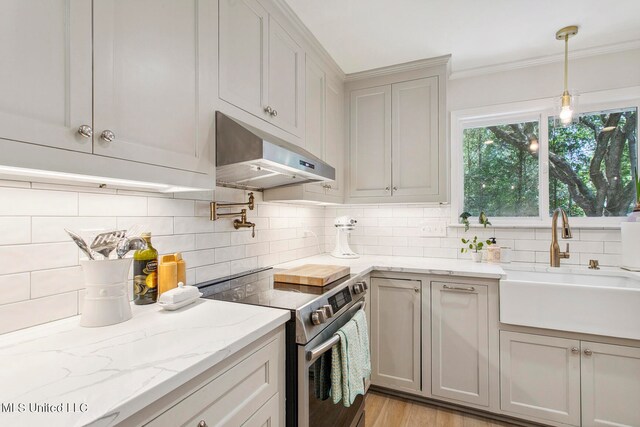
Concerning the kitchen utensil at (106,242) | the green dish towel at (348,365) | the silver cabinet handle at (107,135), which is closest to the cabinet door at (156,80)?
the silver cabinet handle at (107,135)

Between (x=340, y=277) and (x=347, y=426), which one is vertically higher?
(x=340, y=277)

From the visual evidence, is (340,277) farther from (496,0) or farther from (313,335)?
(496,0)

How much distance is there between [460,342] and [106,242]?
6.53 ft

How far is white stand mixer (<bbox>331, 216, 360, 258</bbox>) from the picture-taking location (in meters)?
2.50

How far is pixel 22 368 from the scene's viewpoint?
2.34 ft

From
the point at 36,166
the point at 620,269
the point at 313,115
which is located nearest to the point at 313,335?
the point at 36,166

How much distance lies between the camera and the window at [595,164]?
2.18m

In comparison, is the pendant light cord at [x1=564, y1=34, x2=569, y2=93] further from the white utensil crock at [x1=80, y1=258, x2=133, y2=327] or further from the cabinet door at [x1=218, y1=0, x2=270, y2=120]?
the white utensil crock at [x1=80, y1=258, x2=133, y2=327]

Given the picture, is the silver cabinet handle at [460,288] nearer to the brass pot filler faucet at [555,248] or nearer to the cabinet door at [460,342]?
the cabinet door at [460,342]

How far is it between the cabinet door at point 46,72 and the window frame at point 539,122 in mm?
2426

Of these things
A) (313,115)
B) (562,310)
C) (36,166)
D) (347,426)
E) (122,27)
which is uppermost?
(313,115)

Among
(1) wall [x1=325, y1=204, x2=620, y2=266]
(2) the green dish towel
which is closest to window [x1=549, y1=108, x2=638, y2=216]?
(1) wall [x1=325, y1=204, x2=620, y2=266]

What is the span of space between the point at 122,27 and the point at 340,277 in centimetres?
139

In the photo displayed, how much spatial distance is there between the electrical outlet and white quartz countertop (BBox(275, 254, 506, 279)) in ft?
0.66
